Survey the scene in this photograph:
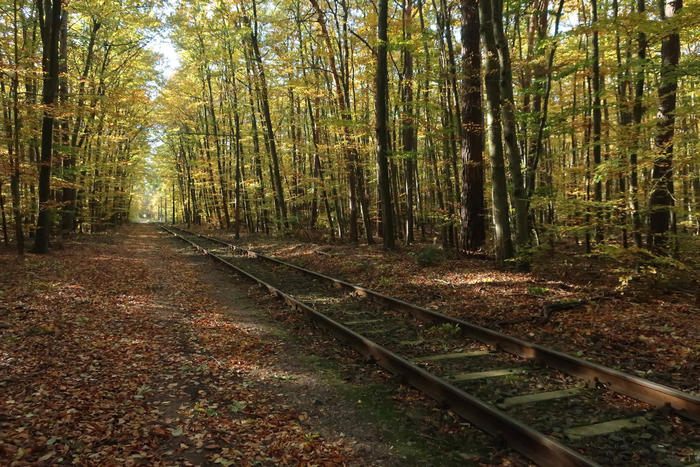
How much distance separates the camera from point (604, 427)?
3652mm

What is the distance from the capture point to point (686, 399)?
3.62 metres

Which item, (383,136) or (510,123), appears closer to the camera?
(510,123)

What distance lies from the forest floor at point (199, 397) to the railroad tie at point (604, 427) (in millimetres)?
694

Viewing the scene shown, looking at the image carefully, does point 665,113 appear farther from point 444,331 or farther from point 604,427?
point 604,427

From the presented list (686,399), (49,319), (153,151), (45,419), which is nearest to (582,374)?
(686,399)

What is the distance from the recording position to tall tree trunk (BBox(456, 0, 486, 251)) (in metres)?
11.2

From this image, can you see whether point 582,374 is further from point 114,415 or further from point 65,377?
point 65,377

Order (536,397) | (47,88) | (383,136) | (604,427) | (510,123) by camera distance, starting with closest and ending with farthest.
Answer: (604,427) < (536,397) < (510,123) < (47,88) < (383,136)

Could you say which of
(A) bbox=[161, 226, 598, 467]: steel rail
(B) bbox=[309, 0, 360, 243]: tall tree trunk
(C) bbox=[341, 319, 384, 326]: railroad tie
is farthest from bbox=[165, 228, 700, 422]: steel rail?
(B) bbox=[309, 0, 360, 243]: tall tree trunk

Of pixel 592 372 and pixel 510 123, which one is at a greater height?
pixel 510 123

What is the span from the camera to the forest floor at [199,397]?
3463 millimetres

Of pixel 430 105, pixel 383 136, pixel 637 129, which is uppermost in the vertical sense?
pixel 430 105

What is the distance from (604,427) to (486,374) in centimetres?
135

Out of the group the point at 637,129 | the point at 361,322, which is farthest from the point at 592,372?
the point at 637,129
